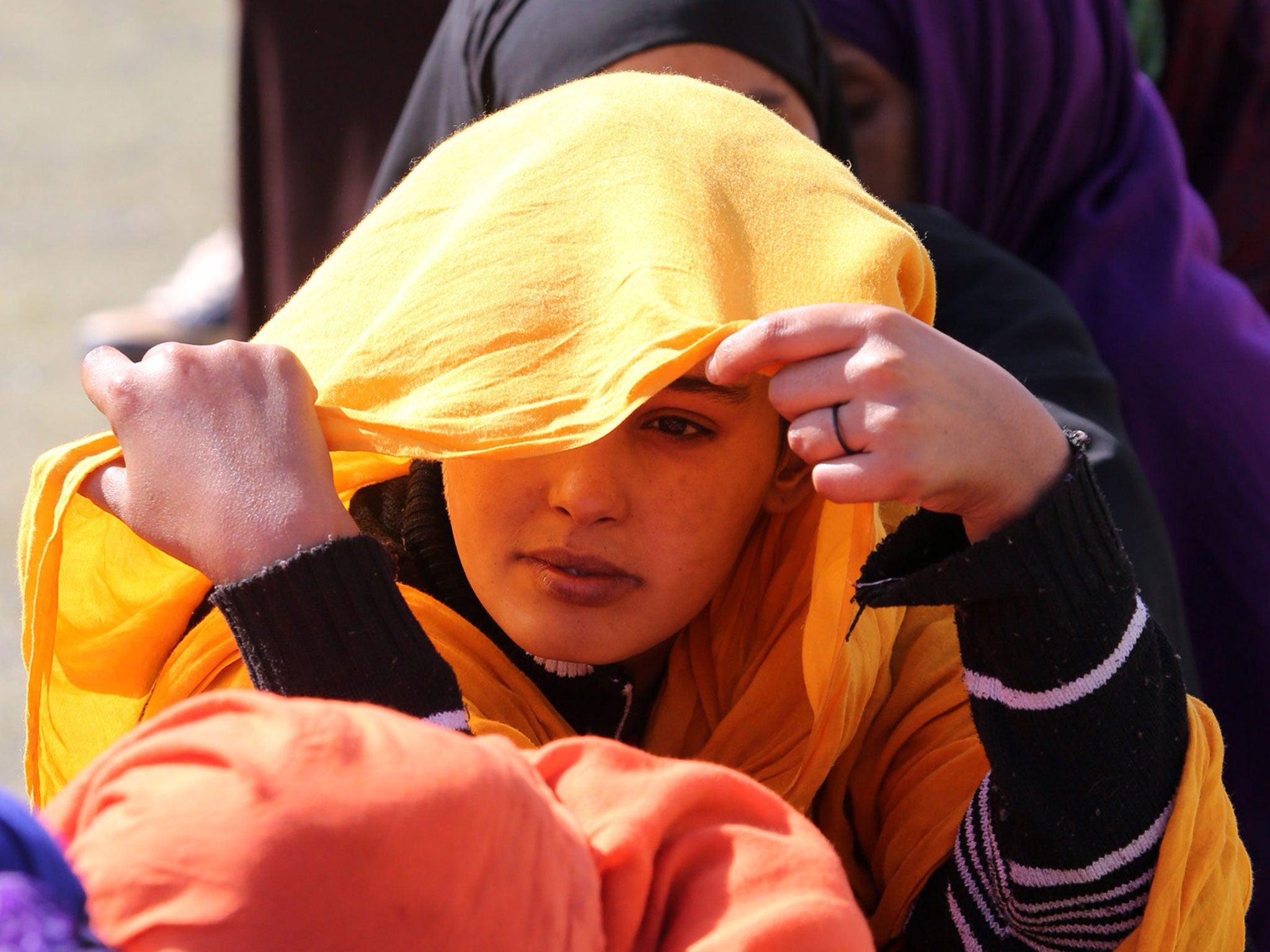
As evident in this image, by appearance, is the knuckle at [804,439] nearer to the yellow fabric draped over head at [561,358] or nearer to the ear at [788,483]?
the yellow fabric draped over head at [561,358]

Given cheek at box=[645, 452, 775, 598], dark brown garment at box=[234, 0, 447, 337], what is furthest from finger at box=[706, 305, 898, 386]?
dark brown garment at box=[234, 0, 447, 337]

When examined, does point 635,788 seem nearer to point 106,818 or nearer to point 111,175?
point 106,818

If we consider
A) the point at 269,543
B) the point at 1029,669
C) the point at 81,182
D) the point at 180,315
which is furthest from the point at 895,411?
the point at 81,182

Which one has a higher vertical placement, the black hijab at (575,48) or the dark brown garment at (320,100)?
the black hijab at (575,48)

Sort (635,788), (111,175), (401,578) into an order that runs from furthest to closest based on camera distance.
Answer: (111,175), (401,578), (635,788)

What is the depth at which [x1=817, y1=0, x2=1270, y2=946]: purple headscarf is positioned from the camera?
8.25ft

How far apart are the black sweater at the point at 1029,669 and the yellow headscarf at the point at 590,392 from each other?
0.16m

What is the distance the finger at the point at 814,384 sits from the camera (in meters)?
1.20

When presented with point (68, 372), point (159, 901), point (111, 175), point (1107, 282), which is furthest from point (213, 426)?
point (111, 175)

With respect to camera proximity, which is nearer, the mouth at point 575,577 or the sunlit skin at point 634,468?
the sunlit skin at point 634,468

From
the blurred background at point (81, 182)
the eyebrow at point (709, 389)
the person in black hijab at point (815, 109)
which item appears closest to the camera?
the eyebrow at point (709, 389)

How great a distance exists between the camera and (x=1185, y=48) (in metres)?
3.61

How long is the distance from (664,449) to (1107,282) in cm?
148

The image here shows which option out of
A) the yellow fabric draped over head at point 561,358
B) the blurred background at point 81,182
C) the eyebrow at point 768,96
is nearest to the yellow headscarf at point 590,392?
the yellow fabric draped over head at point 561,358
